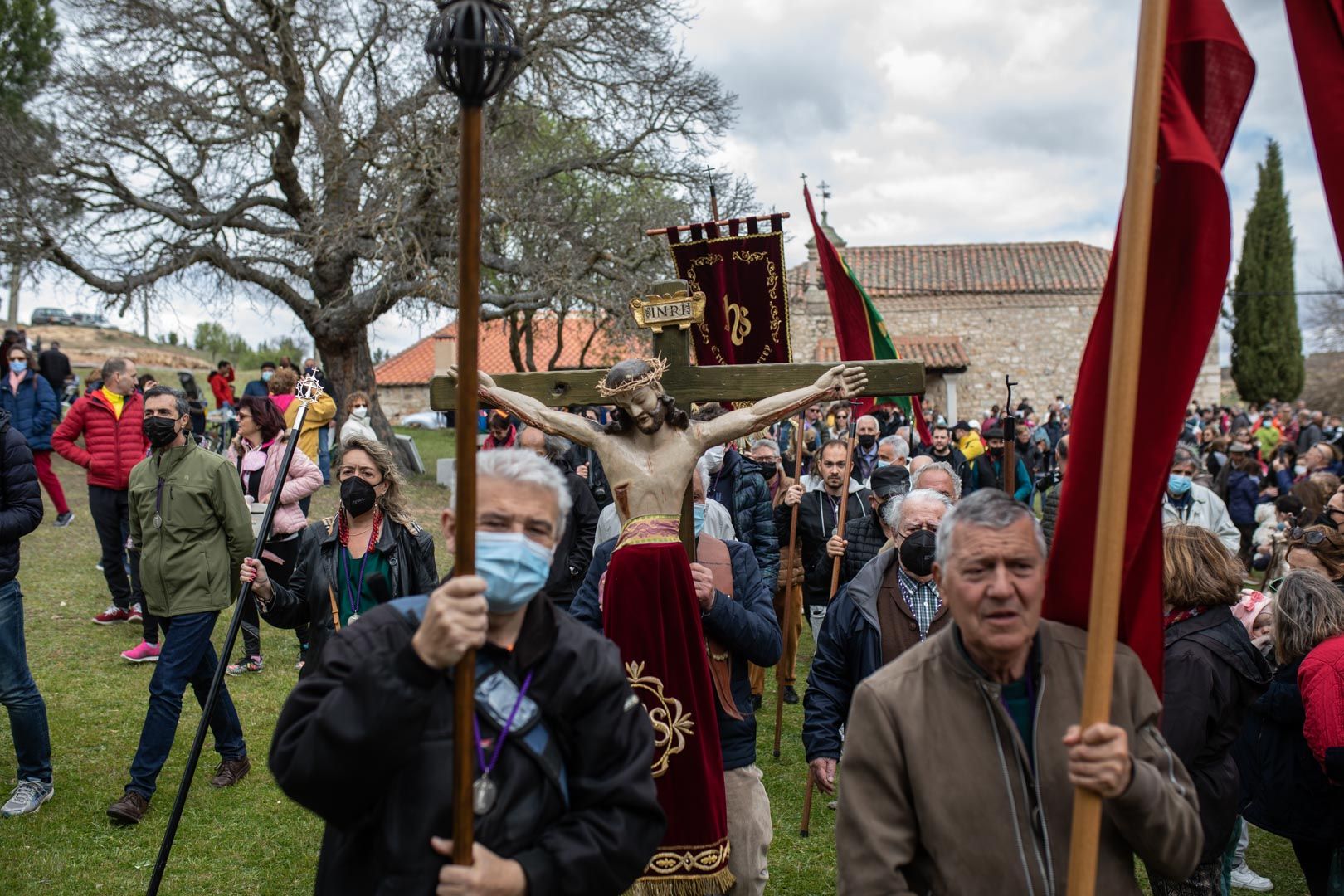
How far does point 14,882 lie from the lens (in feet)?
15.8

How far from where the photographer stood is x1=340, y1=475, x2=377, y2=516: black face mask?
184 inches

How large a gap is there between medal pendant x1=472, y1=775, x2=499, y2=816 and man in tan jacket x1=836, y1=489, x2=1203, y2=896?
727 millimetres

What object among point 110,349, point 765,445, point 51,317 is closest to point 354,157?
point 765,445

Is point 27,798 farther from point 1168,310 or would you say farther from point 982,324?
point 982,324

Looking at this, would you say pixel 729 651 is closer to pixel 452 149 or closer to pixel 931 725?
pixel 931 725

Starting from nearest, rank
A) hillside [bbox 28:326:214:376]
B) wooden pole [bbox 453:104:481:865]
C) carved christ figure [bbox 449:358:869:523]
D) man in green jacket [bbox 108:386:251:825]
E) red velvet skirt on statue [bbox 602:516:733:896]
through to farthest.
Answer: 1. wooden pole [bbox 453:104:481:865]
2. red velvet skirt on statue [bbox 602:516:733:896]
3. carved christ figure [bbox 449:358:869:523]
4. man in green jacket [bbox 108:386:251:825]
5. hillside [bbox 28:326:214:376]

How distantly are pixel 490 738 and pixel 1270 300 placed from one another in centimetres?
5019

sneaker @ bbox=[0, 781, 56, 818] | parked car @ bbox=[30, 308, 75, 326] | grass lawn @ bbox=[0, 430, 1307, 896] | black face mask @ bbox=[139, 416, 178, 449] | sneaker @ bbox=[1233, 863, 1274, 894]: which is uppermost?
parked car @ bbox=[30, 308, 75, 326]

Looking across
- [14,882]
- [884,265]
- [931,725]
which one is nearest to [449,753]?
[931,725]

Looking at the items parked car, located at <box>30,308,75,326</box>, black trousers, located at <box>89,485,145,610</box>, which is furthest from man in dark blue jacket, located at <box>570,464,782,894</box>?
parked car, located at <box>30,308,75,326</box>

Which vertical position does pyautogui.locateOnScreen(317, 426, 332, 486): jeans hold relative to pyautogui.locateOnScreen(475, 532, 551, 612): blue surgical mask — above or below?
below

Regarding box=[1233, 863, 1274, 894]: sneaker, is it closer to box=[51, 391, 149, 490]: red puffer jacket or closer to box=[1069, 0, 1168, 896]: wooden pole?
box=[1069, 0, 1168, 896]: wooden pole

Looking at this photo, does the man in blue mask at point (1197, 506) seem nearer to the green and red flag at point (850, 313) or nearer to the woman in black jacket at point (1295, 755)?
the green and red flag at point (850, 313)

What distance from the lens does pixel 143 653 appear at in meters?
8.25
